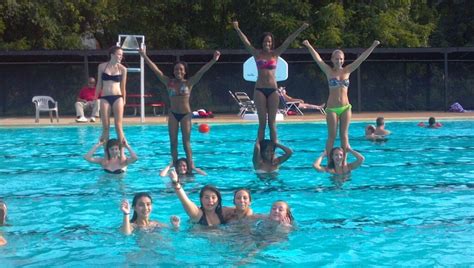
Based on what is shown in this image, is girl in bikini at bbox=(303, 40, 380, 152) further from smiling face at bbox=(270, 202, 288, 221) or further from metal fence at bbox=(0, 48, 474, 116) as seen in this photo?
metal fence at bbox=(0, 48, 474, 116)

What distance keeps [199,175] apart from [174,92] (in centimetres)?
130

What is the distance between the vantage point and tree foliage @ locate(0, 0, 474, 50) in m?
24.3

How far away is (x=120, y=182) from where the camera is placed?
9.25 metres

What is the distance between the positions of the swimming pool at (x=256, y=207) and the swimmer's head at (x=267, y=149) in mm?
324

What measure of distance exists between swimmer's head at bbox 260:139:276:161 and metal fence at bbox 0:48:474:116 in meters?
12.7

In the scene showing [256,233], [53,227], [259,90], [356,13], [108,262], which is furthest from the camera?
[356,13]

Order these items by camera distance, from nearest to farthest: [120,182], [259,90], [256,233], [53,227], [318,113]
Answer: [256,233] → [53,227] → [120,182] → [259,90] → [318,113]

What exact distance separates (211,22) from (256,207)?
19.4 m

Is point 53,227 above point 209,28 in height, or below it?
below

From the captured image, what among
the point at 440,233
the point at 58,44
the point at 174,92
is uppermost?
the point at 58,44

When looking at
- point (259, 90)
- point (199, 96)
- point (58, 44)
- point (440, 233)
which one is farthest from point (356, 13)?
point (440, 233)

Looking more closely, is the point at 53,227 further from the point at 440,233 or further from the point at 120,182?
the point at 440,233

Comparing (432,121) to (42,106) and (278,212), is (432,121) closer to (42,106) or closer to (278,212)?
(42,106)

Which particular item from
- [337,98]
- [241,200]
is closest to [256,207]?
[241,200]
